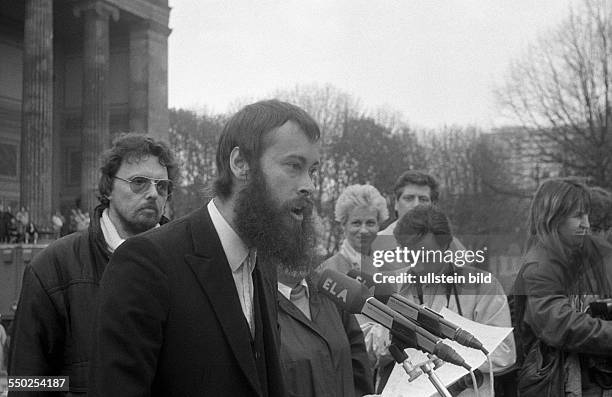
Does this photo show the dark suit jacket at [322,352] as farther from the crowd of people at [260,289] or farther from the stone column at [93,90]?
the stone column at [93,90]

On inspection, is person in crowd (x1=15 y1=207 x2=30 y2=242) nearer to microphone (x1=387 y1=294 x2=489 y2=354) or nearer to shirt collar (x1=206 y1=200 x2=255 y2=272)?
shirt collar (x1=206 y1=200 x2=255 y2=272)

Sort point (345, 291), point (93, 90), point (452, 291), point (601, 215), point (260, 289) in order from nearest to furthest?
point (260, 289), point (345, 291), point (452, 291), point (601, 215), point (93, 90)

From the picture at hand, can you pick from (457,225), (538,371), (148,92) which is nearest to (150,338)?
(538,371)

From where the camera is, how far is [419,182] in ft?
21.6

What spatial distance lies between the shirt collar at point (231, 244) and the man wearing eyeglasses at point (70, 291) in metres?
0.83

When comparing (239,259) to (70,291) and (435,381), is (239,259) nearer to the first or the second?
(435,381)

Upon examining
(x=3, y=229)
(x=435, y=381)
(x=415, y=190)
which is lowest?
(x=3, y=229)

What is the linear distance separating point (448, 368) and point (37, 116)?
25.0m

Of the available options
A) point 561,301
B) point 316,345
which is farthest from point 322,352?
point 561,301

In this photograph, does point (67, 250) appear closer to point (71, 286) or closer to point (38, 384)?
point (71, 286)

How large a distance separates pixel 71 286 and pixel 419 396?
5.72ft

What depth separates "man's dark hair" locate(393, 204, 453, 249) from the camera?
14.8ft

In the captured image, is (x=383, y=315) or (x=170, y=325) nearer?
(x=170, y=325)

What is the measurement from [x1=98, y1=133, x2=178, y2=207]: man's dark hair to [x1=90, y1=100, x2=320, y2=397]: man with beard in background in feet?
5.68
